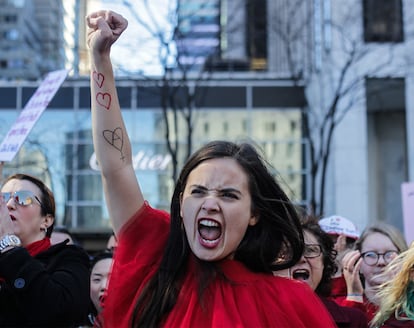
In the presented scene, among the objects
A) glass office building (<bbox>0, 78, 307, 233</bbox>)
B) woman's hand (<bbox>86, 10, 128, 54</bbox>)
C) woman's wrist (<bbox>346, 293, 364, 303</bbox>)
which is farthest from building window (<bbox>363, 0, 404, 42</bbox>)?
woman's hand (<bbox>86, 10, 128, 54</bbox>)

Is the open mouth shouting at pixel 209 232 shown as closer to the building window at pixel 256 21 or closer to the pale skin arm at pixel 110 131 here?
the pale skin arm at pixel 110 131

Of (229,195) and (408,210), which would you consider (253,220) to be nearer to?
(229,195)

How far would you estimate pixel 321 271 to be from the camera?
12.1 feet

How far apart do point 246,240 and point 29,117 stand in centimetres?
213

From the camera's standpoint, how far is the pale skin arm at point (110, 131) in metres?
2.19

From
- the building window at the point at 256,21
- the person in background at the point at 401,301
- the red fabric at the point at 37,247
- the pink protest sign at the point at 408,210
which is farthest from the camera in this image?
the building window at the point at 256,21

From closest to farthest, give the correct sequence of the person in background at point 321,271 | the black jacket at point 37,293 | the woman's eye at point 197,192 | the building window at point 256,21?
the woman's eye at point 197,192, the black jacket at point 37,293, the person in background at point 321,271, the building window at point 256,21

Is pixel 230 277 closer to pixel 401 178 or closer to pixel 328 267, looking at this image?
pixel 328 267

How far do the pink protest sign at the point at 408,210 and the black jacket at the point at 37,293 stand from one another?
3392 mm

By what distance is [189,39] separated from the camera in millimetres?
12555

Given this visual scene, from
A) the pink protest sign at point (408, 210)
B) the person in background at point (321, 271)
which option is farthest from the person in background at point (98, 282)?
the pink protest sign at point (408, 210)

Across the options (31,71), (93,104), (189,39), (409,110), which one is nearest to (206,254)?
(93,104)

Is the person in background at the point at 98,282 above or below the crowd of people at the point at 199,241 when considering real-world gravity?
below

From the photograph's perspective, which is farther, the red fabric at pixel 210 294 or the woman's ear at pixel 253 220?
the woman's ear at pixel 253 220
